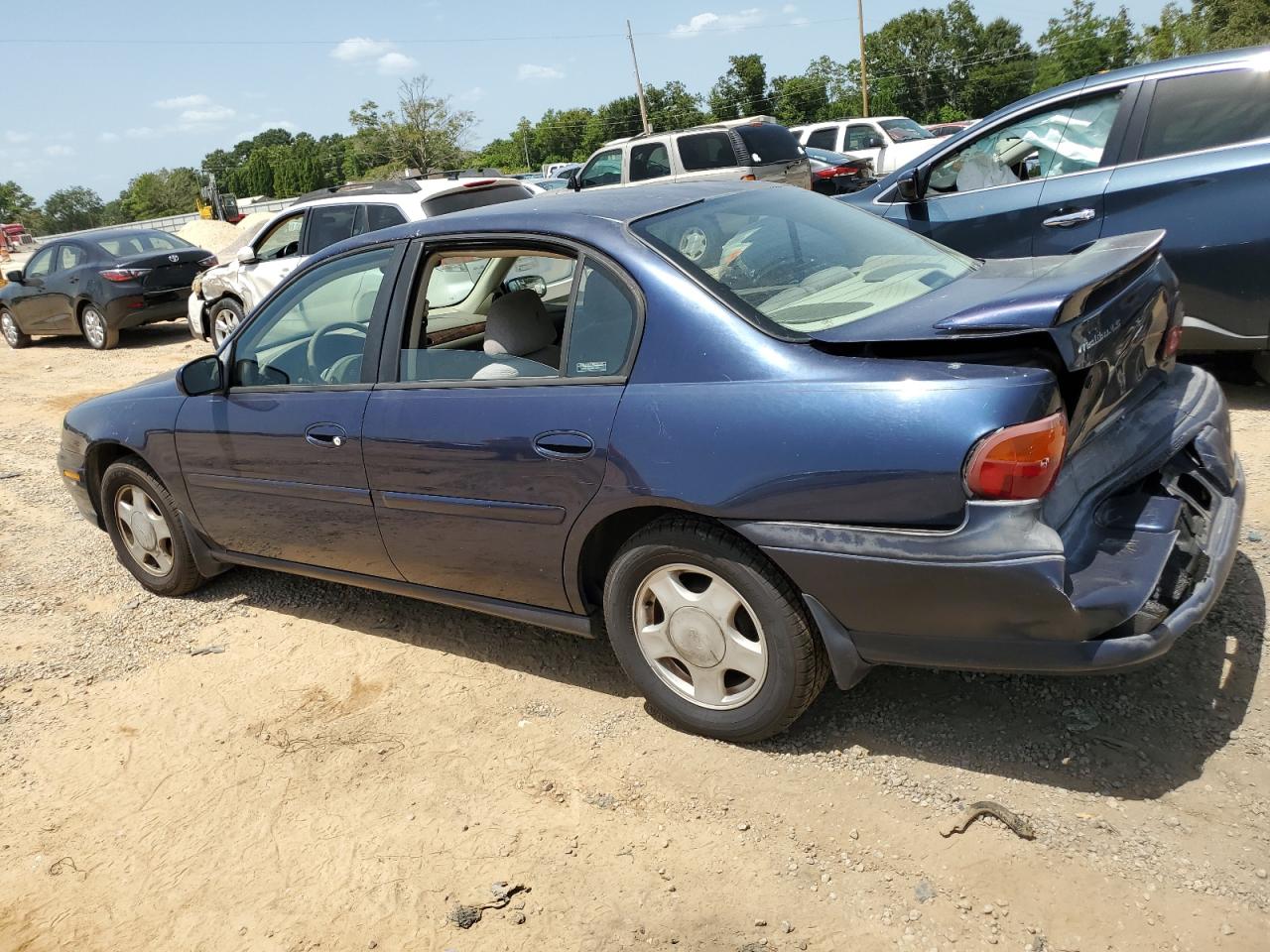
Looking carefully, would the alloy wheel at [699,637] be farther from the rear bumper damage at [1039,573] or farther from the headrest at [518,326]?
the headrest at [518,326]

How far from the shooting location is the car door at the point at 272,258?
1042cm

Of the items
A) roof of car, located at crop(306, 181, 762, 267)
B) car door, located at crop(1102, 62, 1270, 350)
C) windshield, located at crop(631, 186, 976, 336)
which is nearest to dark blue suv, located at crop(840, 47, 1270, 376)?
car door, located at crop(1102, 62, 1270, 350)

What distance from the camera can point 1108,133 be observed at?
574 cm

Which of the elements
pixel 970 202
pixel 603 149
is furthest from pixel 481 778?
pixel 603 149

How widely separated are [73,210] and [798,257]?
11062 centimetres

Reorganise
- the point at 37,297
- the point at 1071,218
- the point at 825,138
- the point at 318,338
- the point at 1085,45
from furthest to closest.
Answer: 1. the point at 1085,45
2. the point at 825,138
3. the point at 37,297
4. the point at 1071,218
5. the point at 318,338

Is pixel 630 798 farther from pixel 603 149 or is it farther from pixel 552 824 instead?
pixel 603 149

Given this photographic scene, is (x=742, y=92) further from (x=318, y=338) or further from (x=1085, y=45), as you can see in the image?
(x=318, y=338)

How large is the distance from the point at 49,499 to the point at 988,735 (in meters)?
6.48

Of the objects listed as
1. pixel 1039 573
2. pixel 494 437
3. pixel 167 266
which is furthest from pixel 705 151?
pixel 1039 573

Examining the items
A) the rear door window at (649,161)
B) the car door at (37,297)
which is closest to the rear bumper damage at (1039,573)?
the rear door window at (649,161)

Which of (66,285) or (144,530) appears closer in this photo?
(144,530)

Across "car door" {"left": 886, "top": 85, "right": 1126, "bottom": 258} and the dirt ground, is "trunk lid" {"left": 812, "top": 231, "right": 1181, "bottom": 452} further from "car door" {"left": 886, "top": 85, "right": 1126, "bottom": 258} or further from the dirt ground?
"car door" {"left": 886, "top": 85, "right": 1126, "bottom": 258}

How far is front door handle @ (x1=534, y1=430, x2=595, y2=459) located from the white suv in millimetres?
6144
